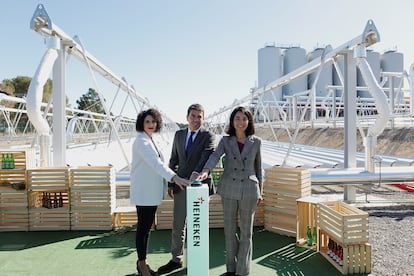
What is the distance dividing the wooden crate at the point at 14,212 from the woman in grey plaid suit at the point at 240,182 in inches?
130

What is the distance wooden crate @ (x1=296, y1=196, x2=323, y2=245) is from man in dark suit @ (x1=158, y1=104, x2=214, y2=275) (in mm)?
1603

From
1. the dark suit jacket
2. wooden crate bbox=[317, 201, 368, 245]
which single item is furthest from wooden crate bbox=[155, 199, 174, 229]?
wooden crate bbox=[317, 201, 368, 245]

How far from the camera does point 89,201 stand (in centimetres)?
483

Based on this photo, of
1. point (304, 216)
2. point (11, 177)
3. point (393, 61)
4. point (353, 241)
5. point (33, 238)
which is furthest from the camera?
point (393, 61)

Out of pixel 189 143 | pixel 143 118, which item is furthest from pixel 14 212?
pixel 189 143

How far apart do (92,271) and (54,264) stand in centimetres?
53

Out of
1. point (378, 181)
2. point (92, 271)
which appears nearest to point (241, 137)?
point (92, 271)

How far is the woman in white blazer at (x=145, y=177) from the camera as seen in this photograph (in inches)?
118

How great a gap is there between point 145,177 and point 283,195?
7.70 ft

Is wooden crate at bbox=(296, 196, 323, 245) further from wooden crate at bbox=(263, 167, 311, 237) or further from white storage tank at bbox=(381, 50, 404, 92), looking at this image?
white storage tank at bbox=(381, 50, 404, 92)

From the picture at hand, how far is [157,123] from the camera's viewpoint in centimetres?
322

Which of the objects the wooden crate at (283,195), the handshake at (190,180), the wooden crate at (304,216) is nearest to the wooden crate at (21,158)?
the handshake at (190,180)

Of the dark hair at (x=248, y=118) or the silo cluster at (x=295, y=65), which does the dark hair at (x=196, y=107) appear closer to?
the dark hair at (x=248, y=118)

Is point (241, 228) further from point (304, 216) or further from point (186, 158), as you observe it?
point (304, 216)
